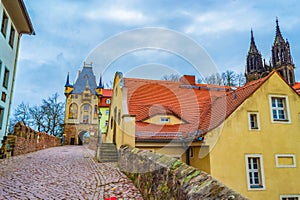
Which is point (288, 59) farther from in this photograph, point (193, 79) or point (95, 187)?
point (95, 187)

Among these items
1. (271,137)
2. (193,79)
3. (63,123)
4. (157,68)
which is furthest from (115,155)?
(63,123)

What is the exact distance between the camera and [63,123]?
4559cm

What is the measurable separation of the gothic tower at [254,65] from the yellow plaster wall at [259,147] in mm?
38159

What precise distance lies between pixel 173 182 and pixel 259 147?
33.2 feet

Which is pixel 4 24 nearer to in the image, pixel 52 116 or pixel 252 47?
pixel 52 116

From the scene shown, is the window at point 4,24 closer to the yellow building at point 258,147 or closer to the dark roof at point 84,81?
the yellow building at point 258,147

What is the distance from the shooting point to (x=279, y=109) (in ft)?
45.4

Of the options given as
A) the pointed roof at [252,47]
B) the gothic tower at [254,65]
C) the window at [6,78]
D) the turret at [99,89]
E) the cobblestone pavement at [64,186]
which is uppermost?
the pointed roof at [252,47]

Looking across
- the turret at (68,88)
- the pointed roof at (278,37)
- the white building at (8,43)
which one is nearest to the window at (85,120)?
the turret at (68,88)

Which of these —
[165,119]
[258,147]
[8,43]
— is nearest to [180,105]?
[165,119]

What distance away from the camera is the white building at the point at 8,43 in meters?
15.2

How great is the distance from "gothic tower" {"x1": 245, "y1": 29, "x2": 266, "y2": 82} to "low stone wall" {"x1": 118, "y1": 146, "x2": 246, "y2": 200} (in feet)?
156

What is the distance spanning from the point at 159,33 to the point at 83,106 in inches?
1511

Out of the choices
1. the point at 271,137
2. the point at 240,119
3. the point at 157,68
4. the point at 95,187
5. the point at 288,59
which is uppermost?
the point at 288,59
